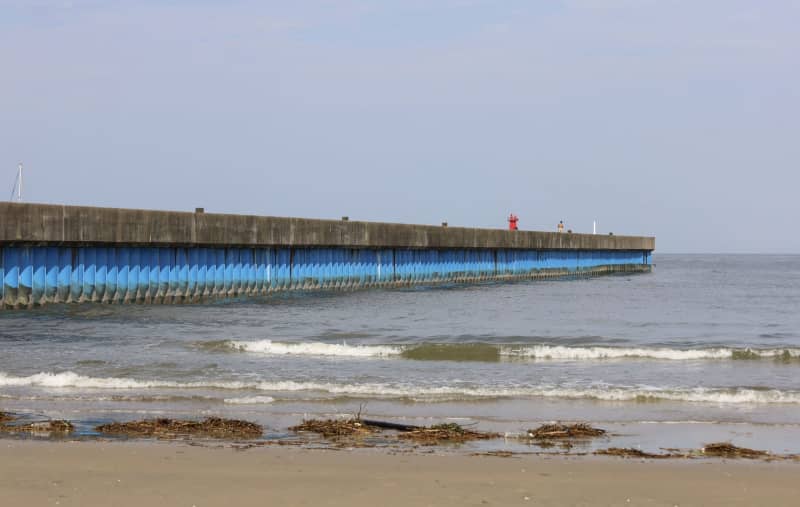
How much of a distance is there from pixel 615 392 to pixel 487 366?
3959 millimetres

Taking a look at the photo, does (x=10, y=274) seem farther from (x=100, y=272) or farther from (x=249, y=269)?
(x=249, y=269)

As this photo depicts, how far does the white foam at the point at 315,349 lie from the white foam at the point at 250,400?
5.48m

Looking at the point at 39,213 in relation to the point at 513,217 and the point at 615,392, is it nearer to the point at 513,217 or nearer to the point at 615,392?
the point at 615,392

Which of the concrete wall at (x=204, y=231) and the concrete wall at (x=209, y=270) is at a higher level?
the concrete wall at (x=204, y=231)

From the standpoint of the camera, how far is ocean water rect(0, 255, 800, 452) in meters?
11.1

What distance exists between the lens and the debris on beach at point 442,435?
9.39 metres

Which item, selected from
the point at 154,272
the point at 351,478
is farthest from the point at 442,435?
the point at 154,272

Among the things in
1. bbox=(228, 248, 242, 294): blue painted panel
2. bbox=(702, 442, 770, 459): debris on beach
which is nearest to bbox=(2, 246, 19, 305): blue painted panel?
bbox=(228, 248, 242, 294): blue painted panel

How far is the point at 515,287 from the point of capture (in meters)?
44.5

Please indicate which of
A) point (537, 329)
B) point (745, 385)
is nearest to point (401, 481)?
point (745, 385)

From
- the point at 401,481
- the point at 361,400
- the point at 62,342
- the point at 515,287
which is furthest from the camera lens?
the point at 515,287

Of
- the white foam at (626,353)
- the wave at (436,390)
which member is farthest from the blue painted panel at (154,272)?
the wave at (436,390)

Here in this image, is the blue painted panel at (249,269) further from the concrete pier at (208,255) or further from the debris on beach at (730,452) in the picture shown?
the debris on beach at (730,452)

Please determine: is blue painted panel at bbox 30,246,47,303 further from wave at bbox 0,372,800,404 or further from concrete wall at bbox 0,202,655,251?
wave at bbox 0,372,800,404
